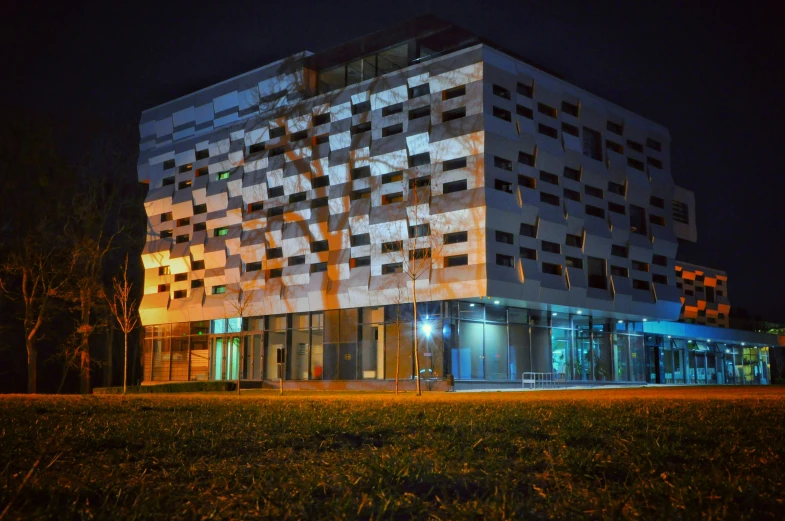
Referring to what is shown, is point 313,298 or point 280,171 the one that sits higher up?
point 280,171

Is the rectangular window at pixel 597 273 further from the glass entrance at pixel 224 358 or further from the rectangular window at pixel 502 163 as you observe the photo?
the glass entrance at pixel 224 358

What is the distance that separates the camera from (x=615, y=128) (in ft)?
166

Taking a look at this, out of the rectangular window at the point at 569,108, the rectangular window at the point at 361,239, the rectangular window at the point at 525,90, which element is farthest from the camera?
the rectangular window at the point at 569,108

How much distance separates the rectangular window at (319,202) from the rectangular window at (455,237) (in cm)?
1016

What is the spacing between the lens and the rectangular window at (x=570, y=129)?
46.5 metres

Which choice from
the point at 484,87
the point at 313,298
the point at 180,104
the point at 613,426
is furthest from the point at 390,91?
the point at 613,426

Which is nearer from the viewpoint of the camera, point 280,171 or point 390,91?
point 390,91

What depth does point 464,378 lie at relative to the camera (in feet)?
136

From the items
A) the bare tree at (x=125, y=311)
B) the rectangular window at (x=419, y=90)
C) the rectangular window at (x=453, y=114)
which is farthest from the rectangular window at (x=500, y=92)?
the bare tree at (x=125, y=311)

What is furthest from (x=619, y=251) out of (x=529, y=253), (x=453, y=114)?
(x=453, y=114)

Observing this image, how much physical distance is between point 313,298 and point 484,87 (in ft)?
54.5

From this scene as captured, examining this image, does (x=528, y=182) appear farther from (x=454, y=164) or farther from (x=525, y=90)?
(x=525, y=90)

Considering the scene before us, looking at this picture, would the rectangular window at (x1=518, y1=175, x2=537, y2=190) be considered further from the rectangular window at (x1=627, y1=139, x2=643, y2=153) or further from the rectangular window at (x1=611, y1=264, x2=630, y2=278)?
the rectangular window at (x1=627, y1=139, x2=643, y2=153)

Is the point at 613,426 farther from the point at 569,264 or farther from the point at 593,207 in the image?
the point at 593,207
